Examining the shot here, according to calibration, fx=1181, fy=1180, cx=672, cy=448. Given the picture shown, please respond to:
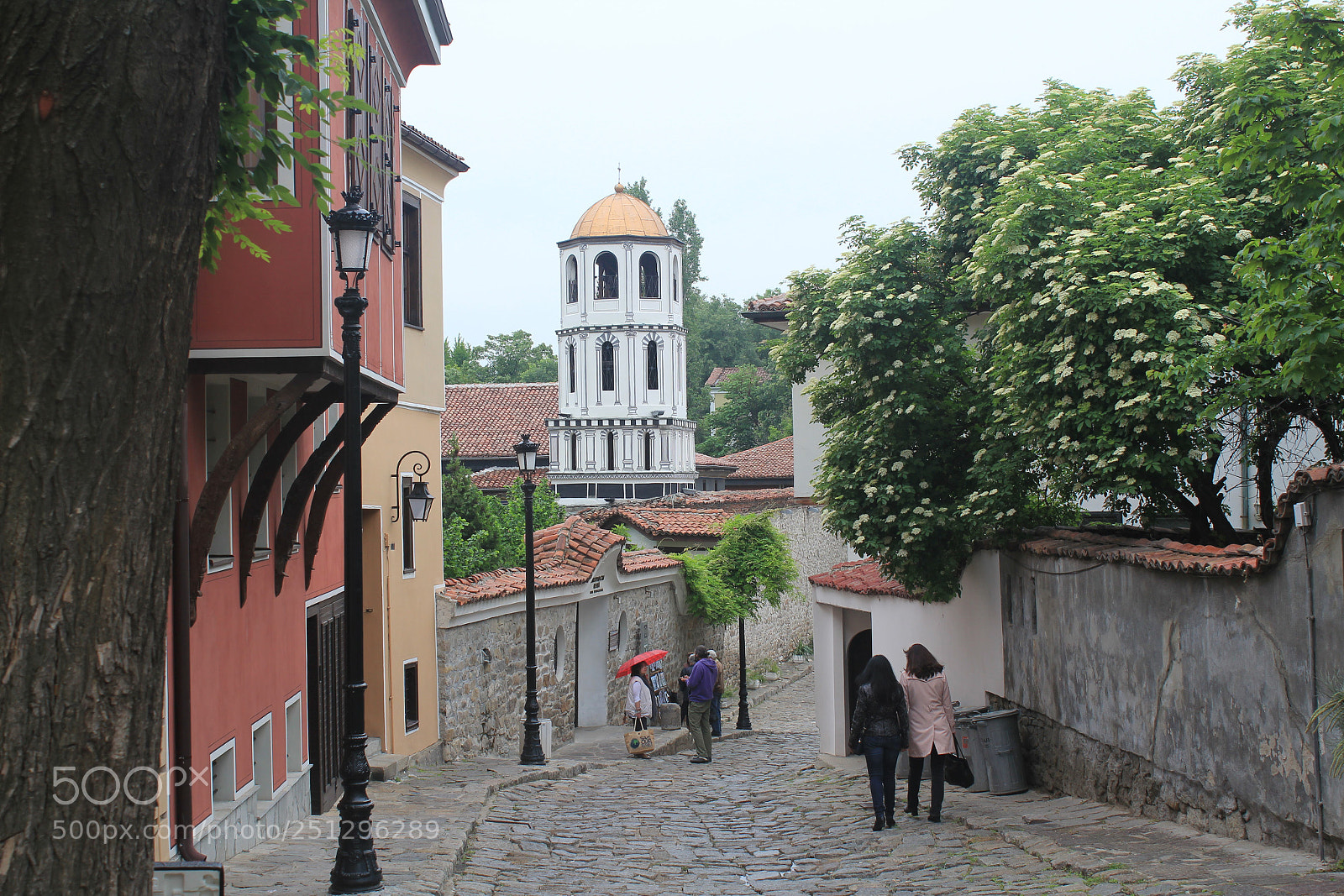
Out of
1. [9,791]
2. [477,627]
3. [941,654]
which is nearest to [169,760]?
[9,791]

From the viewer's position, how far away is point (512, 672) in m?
16.8

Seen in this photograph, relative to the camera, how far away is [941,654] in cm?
1480

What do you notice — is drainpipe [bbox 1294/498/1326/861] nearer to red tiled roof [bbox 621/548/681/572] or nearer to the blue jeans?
the blue jeans

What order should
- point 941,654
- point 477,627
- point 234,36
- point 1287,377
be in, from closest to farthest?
point 234,36 → point 1287,377 → point 941,654 → point 477,627

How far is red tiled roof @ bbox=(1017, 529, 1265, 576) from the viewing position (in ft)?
24.7

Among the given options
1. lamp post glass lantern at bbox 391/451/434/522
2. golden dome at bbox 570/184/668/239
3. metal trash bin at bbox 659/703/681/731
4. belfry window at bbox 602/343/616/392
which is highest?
golden dome at bbox 570/184/668/239

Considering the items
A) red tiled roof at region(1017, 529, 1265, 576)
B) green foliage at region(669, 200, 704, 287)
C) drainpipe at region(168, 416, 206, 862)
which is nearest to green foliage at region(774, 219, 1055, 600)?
red tiled roof at region(1017, 529, 1265, 576)

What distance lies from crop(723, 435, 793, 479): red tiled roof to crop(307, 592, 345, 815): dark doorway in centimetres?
4196

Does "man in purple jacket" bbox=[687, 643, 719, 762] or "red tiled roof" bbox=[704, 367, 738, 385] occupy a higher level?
"red tiled roof" bbox=[704, 367, 738, 385]

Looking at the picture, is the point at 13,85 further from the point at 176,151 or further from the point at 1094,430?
the point at 1094,430

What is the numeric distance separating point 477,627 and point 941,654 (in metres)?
6.11

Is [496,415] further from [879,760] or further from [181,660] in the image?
[181,660]

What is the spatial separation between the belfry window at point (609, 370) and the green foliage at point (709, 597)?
42.0m

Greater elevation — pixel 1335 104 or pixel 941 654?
pixel 1335 104
